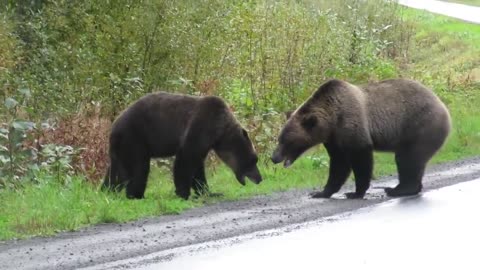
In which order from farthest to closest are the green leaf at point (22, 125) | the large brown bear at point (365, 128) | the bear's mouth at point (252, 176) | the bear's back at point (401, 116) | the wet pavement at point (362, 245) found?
A: the bear's mouth at point (252, 176) < the bear's back at point (401, 116) < the large brown bear at point (365, 128) < the green leaf at point (22, 125) < the wet pavement at point (362, 245)

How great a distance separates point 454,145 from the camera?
16.8 meters

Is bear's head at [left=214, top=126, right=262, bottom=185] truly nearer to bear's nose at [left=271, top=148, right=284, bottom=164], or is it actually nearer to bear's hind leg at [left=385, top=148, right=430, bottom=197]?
bear's nose at [left=271, top=148, right=284, bottom=164]

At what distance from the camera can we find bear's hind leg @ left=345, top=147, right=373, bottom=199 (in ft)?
39.7

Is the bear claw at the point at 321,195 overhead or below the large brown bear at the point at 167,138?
below

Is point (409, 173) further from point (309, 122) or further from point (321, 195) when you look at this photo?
point (309, 122)

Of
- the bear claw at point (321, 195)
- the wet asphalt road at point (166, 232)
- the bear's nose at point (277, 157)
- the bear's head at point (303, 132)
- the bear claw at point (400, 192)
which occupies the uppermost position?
the bear's head at point (303, 132)

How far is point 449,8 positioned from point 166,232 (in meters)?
37.7

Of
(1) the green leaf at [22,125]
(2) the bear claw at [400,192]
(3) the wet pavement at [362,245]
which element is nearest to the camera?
(3) the wet pavement at [362,245]

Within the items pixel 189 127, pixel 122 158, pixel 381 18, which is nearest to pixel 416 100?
pixel 189 127

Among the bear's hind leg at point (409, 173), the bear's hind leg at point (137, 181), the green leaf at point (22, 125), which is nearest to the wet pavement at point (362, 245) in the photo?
the bear's hind leg at point (409, 173)

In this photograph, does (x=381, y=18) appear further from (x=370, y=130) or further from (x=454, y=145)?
(x=370, y=130)

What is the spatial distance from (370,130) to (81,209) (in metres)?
3.77

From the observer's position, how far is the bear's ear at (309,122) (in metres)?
12.5

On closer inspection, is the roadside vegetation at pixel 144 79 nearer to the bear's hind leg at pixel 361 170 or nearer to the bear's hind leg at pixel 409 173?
the bear's hind leg at pixel 361 170
